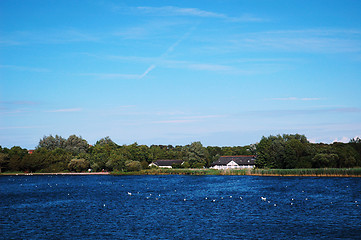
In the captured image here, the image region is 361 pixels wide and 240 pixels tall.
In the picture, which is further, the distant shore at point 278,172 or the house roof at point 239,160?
the house roof at point 239,160

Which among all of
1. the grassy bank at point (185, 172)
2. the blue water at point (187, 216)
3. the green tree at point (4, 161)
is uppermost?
the green tree at point (4, 161)

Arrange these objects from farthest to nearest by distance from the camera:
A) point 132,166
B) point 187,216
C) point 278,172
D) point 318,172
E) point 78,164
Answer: point 78,164, point 132,166, point 278,172, point 318,172, point 187,216

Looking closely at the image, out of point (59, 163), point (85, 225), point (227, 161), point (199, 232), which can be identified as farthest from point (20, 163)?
point (199, 232)

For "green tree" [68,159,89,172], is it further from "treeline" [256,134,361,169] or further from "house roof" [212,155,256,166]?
"treeline" [256,134,361,169]

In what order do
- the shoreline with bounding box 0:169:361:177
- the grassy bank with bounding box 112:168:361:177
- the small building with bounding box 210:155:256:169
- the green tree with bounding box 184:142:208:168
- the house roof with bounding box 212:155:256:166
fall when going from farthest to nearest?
the house roof with bounding box 212:155:256:166 → the small building with bounding box 210:155:256:169 → the green tree with bounding box 184:142:208:168 → the shoreline with bounding box 0:169:361:177 → the grassy bank with bounding box 112:168:361:177

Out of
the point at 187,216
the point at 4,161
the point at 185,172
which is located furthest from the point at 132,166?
the point at 187,216

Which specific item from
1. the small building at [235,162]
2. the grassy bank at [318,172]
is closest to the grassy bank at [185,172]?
the grassy bank at [318,172]

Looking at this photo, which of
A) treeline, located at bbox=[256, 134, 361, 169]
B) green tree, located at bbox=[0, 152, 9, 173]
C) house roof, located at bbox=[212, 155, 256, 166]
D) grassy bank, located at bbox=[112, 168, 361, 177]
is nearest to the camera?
grassy bank, located at bbox=[112, 168, 361, 177]

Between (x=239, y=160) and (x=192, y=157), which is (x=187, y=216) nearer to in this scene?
(x=192, y=157)

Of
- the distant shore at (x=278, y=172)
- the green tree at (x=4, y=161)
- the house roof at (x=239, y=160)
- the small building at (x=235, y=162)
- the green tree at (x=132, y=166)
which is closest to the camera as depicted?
the distant shore at (x=278, y=172)

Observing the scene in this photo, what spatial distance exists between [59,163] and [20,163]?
16860mm

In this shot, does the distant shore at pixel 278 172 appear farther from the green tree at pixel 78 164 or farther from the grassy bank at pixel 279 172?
the green tree at pixel 78 164

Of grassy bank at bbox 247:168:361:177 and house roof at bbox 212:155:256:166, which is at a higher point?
house roof at bbox 212:155:256:166

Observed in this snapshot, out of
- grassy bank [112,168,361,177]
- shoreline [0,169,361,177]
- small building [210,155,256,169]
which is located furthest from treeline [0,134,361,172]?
grassy bank [112,168,361,177]
